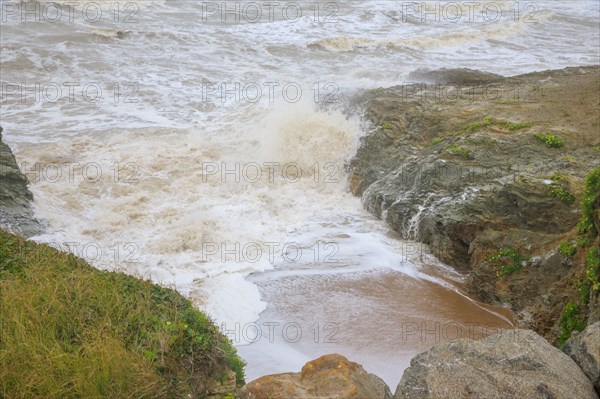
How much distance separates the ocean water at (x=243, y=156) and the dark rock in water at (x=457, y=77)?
0.69m

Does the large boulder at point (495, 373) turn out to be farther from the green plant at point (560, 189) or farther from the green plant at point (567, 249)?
the green plant at point (560, 189)

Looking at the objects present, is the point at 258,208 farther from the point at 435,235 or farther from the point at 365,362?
the point at 365,362

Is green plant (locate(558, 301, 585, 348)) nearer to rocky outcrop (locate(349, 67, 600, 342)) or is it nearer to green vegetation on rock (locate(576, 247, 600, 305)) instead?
green vegetation on rock (locate(576, 247, 600, 305))

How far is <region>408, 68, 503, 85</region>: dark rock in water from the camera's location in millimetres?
13844

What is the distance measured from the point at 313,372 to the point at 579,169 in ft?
20.8

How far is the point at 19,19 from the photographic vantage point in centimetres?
2275

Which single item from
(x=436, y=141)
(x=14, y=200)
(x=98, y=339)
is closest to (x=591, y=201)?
(x=436, y=141)

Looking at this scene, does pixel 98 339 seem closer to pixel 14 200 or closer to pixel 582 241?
pixel 582 241

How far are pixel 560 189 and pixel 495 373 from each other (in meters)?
4.78

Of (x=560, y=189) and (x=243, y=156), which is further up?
(x=560, y=189)

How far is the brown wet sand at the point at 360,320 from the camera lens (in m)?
Result: 6.93

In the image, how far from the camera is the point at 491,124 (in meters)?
10.6

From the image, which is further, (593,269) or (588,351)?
(593,269)

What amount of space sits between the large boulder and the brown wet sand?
203 cm
